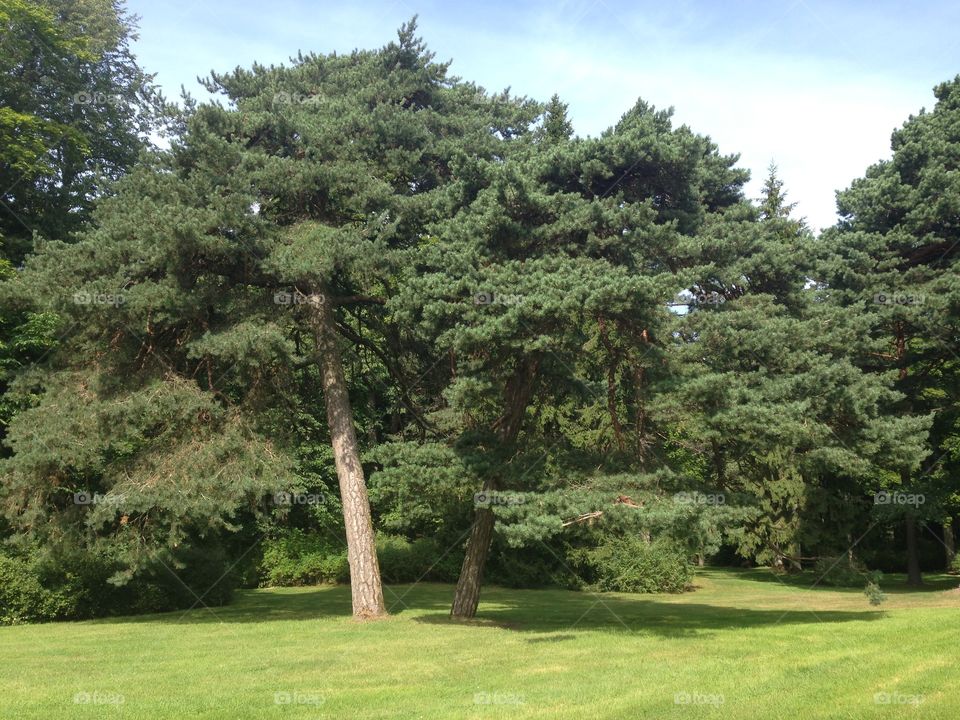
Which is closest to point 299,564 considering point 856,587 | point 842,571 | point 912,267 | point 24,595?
point 24,595

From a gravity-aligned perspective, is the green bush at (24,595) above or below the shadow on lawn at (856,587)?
above

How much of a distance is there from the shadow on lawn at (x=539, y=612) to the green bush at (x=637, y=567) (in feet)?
3.72

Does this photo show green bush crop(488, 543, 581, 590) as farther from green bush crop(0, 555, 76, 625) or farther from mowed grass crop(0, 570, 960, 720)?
green bush crop(0, 555, 76, 625)

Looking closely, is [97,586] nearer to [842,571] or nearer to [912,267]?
[842,571]

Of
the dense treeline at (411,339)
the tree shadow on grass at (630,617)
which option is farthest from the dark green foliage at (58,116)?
the tree shadow on grass at (630,617)

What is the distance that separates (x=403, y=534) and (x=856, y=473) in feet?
58.4

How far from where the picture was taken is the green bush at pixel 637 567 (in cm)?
2600

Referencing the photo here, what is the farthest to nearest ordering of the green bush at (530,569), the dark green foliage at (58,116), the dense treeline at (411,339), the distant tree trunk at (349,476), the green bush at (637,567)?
1. the green bush at (530,569)
2. the green bush at (637,567)
3. the dark green foliage at (58,116)
4. the distant tree trunk at (349,476)
5. the dense treeline at (411,339)

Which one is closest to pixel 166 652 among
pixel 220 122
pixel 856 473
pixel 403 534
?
pixel 220 122

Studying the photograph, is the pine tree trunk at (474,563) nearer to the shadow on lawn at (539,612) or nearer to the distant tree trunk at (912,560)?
the shadow on lawn at (539,612)

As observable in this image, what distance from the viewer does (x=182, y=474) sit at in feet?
49.4

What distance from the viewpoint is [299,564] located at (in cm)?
2780

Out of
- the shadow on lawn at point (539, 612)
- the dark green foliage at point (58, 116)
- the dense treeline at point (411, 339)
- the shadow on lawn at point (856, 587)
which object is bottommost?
the shadow on lawn at point (856, 587)

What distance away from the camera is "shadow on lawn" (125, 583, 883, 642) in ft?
53.3
